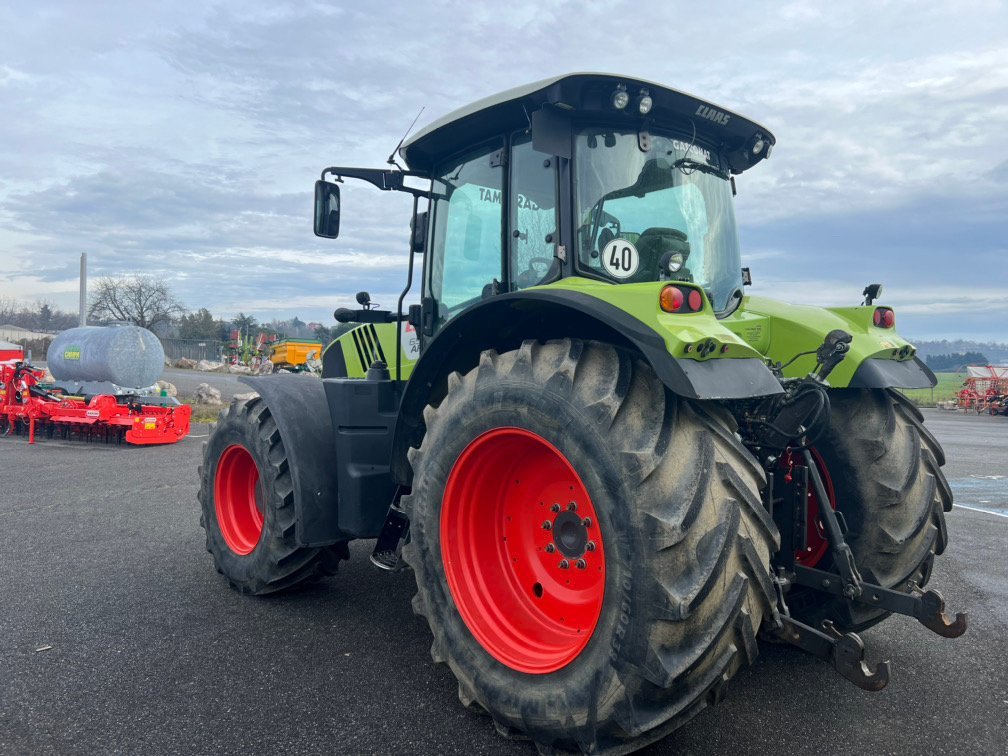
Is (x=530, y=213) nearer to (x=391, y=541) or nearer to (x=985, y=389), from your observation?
(x=391, y=541)

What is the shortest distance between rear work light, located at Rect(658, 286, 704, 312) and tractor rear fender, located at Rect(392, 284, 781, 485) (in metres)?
0.12

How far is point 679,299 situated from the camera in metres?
2.45

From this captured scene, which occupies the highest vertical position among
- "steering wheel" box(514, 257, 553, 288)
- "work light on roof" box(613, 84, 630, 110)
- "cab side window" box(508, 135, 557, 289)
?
"work light on roof" box(613, 84, 630, 110)

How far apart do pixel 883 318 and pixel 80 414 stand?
38.7 feet

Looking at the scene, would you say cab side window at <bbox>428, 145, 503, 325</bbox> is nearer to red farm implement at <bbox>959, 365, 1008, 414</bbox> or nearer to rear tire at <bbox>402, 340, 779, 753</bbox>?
rear tire at <bbox>402, 340, 779, 753</bbox>

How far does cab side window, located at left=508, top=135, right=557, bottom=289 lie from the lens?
3.22 metres

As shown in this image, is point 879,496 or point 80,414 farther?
point 80,414

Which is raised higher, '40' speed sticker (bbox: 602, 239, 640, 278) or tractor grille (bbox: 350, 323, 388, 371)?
'40' speed sticker (bbox: 602, 239, 640, 278)

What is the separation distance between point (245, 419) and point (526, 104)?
2.43m

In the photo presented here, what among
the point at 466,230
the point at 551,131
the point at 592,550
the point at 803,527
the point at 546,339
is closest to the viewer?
the point at 592,550

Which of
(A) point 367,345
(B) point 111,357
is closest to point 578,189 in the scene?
(A) point 367,345

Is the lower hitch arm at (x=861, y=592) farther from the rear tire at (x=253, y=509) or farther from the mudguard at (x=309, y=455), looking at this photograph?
the rear tire at (x=253, y=509)

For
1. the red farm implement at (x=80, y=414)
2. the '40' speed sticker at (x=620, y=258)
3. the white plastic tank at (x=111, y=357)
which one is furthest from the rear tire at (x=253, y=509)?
the white plastic tank at (x=111, y=357)

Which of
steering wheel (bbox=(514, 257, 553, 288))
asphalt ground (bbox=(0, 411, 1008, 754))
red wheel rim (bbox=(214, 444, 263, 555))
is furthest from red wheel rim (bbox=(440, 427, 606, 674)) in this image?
red wheel rim (bbox=(214, 444, 263, 555))
